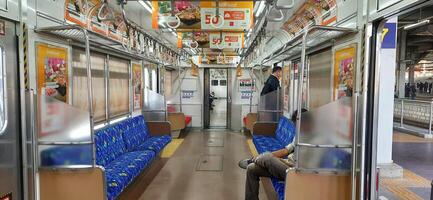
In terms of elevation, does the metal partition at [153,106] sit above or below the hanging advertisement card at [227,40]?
below

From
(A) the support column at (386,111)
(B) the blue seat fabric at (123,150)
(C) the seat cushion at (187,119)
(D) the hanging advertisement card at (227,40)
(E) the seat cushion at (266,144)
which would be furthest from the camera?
(C) the seat cushion at (187,119)

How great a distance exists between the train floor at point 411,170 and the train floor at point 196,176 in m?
1.75

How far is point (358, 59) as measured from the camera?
2.60 meters

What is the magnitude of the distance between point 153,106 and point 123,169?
11.0 feet

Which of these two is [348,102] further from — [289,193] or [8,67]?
[8,67]

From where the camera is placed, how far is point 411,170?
5.31 metres

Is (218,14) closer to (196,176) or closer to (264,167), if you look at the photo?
(264,167)

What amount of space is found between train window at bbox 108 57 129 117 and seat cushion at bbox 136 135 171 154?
70cm

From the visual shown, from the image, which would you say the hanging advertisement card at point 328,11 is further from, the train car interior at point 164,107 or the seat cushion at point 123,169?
the seat cushion at point 123,169

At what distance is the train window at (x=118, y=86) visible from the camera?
17.0 feet

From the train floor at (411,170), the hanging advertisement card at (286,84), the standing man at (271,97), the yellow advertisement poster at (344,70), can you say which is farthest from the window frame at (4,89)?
the hanging advertisement card at (286,84)

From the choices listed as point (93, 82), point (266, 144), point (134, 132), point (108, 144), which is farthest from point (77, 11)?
point (266, 144)

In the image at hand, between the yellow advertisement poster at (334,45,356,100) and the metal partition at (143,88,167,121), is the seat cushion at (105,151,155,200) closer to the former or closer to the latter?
the metal partition at (143,88,167,121)

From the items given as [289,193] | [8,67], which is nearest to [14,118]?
[8,67]
